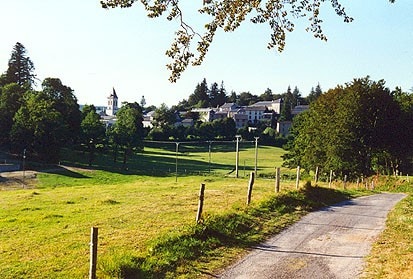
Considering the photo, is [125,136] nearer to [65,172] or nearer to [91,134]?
[91,134]

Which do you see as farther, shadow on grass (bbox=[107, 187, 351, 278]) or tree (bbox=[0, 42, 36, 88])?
tree (bbox=[0, 42, 36, 88])

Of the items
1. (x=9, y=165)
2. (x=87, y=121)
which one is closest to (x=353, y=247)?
(x=9, y=165)

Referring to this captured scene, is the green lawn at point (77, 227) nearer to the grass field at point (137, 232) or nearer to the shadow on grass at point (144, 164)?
the grass field at point (137, 232)

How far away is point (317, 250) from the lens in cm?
1229

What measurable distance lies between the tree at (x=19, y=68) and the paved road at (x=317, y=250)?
88812 millimetres

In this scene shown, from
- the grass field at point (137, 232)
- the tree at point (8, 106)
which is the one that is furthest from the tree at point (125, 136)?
the grass field at point (137, 232)

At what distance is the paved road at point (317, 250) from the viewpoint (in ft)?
33.7

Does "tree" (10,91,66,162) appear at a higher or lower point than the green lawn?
higher

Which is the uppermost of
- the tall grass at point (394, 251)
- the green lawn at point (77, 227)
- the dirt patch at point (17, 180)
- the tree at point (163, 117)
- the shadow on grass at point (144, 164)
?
the tree at point (163, 117)

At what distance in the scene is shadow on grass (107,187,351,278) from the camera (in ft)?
33.2

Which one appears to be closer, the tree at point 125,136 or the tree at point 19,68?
the tree at point 125,136

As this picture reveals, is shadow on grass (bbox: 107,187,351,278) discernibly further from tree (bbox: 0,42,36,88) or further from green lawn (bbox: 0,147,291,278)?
tree (bbox: 0,42,36,88)

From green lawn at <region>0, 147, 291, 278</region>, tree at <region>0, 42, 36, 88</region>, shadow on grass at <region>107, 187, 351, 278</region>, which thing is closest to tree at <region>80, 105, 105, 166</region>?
tree at <region>0, 42, 36, 88</region>

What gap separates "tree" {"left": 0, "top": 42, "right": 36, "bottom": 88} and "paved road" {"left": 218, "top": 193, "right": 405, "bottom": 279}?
88.8 m
